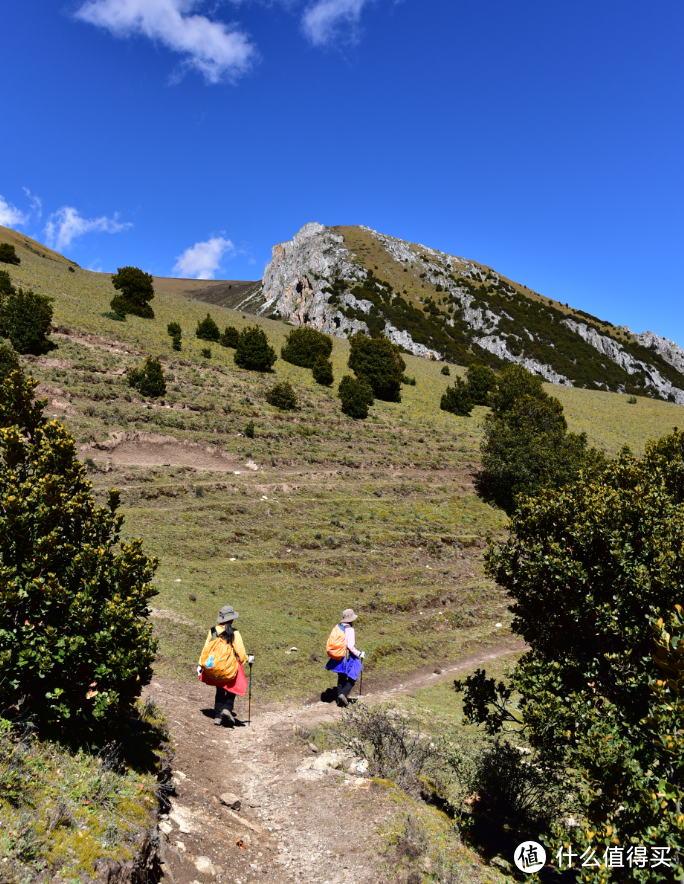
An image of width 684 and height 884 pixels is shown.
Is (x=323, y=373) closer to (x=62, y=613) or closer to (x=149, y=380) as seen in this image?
(x=149, y=380)

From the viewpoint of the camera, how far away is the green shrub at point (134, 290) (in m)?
39.4

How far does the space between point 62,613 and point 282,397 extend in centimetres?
2606

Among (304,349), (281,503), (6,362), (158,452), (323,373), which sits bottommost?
(281,503)

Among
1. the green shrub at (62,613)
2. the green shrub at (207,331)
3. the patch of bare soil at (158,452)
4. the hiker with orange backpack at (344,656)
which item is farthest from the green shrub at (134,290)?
the green shrub at (62,613)

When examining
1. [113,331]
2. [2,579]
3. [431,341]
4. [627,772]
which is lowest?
[627,772]

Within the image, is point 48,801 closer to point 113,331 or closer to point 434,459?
point 434,459

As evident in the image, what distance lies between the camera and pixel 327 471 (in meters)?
24.8

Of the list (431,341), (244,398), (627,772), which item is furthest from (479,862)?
(431,341)

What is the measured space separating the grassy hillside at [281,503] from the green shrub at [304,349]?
2.71 meters

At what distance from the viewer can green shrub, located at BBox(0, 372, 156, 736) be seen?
4004mm

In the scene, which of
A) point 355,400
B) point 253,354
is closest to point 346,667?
point 355,400

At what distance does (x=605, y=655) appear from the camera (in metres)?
4.82

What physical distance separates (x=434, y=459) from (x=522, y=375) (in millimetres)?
9872

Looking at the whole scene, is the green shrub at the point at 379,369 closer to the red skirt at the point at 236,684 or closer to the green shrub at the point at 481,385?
the green shrub at the point at 481,385
